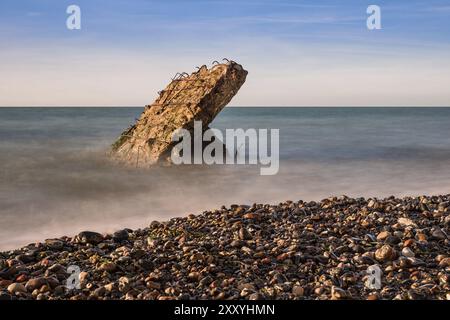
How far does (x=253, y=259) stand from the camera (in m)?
5.64

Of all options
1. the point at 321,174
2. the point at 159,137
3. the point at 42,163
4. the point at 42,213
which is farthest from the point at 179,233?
the point at 42,163

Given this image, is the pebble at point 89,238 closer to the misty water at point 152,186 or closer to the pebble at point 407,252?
the misty water at point 152,186

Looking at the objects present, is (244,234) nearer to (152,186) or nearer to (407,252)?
(407,252)

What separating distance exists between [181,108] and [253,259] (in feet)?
28.2

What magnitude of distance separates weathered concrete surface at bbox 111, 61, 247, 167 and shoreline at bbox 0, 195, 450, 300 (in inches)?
246

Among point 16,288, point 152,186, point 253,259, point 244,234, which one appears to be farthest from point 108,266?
point 152,186

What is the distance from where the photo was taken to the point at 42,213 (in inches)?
401

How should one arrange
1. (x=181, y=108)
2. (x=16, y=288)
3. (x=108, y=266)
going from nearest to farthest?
(x=16, y=288) < (x=108, y=266) < (x=181, y=108)

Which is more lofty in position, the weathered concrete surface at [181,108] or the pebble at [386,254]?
the weathered concrete surface at [181,108]

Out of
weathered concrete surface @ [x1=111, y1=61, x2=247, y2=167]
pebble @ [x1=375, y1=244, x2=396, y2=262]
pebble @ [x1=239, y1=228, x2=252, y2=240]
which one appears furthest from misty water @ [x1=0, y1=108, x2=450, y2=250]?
pebble @ [x1=375, y1=244, x2=396, y2=262]

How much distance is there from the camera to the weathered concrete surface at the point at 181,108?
43.9ft

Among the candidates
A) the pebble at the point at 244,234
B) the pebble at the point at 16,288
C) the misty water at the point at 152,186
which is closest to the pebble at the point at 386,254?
the pebble at the point at 244,234

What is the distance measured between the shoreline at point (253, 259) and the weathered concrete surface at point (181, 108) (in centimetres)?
624
